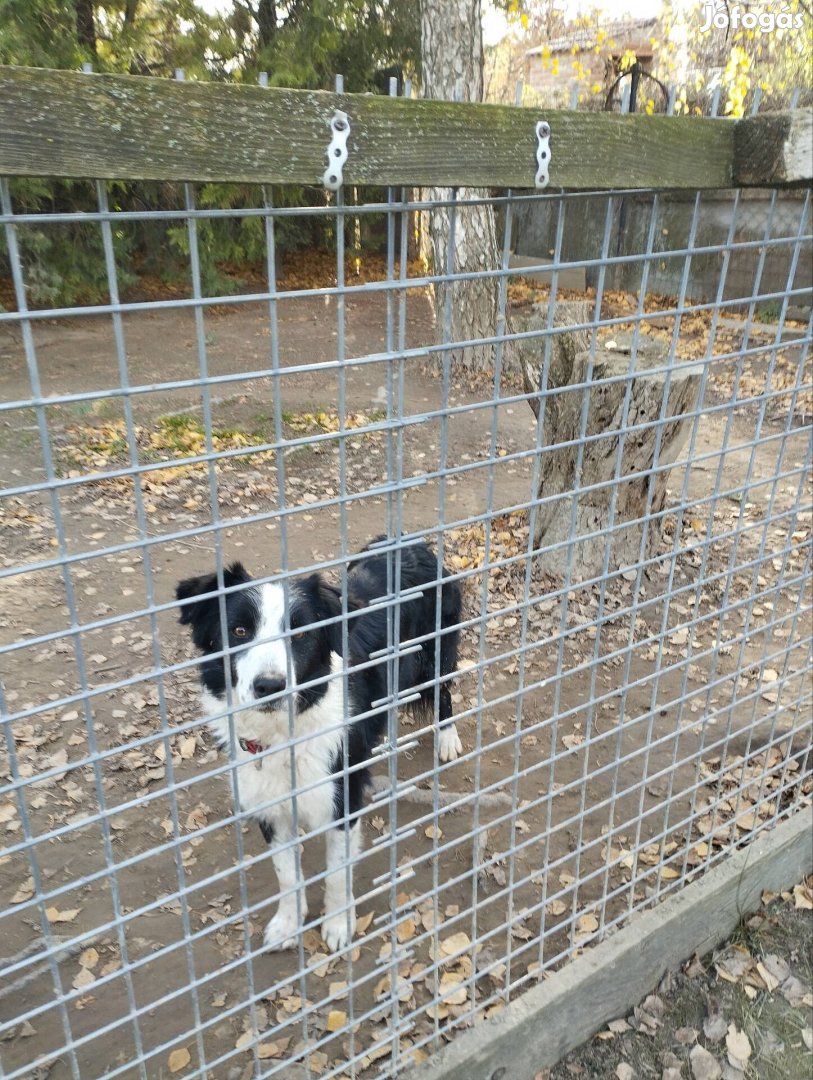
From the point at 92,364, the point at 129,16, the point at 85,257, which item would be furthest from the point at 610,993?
the point at 129,16

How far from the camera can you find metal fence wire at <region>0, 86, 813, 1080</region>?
148 cm

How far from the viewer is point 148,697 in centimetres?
399

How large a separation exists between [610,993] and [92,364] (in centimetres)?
977

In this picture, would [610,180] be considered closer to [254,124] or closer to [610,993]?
[254,124]

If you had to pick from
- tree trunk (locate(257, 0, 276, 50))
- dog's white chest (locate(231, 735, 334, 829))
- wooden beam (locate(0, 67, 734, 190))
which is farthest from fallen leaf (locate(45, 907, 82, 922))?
tree trunk (locate(257, 0, 276, 50))

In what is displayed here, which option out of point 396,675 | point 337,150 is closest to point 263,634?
point 396,675

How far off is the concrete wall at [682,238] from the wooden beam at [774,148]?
8988 mm

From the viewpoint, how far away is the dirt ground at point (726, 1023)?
247 cm

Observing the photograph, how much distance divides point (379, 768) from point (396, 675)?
6.73 ft

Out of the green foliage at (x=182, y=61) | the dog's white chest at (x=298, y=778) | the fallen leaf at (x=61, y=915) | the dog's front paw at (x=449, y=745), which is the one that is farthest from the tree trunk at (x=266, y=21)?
the fallen leaf at (x=61, y=915)

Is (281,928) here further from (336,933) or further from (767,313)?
(767,313)

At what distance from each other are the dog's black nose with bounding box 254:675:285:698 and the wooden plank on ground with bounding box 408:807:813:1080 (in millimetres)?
1161

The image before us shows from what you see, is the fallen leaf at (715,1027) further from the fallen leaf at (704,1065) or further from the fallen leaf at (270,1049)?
the fallen leaf at (270,1049)

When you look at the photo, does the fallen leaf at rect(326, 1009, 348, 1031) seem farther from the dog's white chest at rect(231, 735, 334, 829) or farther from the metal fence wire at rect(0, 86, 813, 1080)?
the dog's white chest at rect(231, 735, 334, 829)
